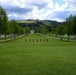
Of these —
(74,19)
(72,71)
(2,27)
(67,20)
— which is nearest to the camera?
(72,71)

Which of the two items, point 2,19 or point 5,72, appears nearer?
point 5,72

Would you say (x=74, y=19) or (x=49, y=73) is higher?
(x=74, y=19)

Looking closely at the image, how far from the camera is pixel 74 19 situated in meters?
66.3

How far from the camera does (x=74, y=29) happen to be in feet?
209

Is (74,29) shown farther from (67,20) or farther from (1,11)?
(1,11)

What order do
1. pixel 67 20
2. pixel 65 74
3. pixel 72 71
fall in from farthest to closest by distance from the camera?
pixel 67 20 → pixel 72 71 → pixel 65 74

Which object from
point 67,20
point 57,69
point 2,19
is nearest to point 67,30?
point 67,20

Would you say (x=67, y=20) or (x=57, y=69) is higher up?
(x=67, y=20)

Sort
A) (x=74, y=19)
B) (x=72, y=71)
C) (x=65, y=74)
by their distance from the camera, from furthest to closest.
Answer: (x=74, y=19) < (x=72, y=71) < (x=65, y=74)

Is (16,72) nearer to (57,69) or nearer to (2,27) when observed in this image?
(57,69)

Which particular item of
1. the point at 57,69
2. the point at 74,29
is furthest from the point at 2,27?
the point at 57,69

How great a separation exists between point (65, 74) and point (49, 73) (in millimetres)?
841

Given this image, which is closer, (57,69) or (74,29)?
(57,69)

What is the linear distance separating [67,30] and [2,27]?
20249 mm
